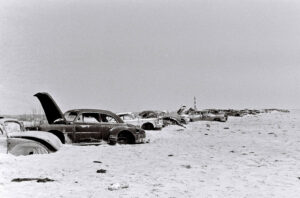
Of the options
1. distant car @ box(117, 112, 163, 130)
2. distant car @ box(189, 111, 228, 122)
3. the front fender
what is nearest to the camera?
the front fender

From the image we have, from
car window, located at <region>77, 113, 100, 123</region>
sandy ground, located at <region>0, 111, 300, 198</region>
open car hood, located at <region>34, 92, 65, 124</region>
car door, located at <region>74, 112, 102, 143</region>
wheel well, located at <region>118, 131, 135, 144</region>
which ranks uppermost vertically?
open car hood, located at <region>34, 92, 65, 124</region>

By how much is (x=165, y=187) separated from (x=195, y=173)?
1.62 meters

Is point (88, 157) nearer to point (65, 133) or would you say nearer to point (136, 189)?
point (65, 133)

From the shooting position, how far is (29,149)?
867 cm

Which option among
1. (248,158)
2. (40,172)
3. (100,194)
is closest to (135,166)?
(40,172)

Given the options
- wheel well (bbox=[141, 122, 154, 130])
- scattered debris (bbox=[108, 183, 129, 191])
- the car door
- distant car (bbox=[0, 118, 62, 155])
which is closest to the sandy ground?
scattered debris (bbox=[108, 183, 129, 191])

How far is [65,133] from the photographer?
468 inches

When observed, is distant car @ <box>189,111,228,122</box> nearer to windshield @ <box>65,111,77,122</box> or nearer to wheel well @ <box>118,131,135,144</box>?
wheel well @ <box>118,131,135,144</box>

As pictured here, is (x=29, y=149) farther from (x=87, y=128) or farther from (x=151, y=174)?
(x=87, y=128)

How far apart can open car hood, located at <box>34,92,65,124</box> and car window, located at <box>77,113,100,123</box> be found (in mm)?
694

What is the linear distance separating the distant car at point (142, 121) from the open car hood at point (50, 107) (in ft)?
27.0

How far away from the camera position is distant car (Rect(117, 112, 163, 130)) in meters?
20.3

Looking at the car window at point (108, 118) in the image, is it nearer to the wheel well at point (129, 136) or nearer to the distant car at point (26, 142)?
the wheel well at point (129, 136)

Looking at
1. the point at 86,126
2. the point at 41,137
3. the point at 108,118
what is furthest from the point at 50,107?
the point at 41,137
